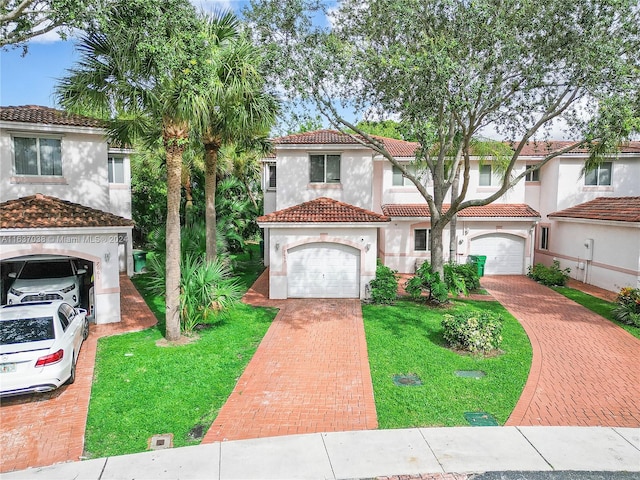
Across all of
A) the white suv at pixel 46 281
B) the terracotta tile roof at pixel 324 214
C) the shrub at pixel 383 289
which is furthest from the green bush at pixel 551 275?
the white suv at pixel 46 281

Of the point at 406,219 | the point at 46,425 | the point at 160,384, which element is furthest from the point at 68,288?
the point at 406,219

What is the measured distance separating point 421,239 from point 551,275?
654 centimetres

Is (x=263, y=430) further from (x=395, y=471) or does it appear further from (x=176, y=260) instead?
(x=176, y=260)

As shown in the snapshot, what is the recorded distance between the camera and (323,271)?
58.5 feet

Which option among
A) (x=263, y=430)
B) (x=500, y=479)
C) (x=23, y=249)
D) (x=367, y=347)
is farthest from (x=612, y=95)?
(x=23, y=249)

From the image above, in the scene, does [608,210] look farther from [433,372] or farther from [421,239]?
[433,372]

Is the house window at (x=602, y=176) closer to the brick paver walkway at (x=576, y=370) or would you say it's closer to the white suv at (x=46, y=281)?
the brick paver walkway at (x=576, y=370)

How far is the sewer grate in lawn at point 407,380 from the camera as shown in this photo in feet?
31.2

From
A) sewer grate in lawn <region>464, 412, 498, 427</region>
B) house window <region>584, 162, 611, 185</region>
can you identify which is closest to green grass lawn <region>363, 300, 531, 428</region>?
sewer grate in lawn <region>464, 412, 498, 427</region>

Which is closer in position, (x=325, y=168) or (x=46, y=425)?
(x=46, y=425)

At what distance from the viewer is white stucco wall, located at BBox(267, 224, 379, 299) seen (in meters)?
17.5

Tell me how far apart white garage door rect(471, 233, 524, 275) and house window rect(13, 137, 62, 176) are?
784 inches

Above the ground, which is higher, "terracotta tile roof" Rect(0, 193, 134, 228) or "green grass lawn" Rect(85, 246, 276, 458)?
"terracotta tile roof" Rect(0, 193, 134, 228)

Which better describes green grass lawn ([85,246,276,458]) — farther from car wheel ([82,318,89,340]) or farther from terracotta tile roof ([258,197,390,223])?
terracotta tile roof ([258,197,390,223])
